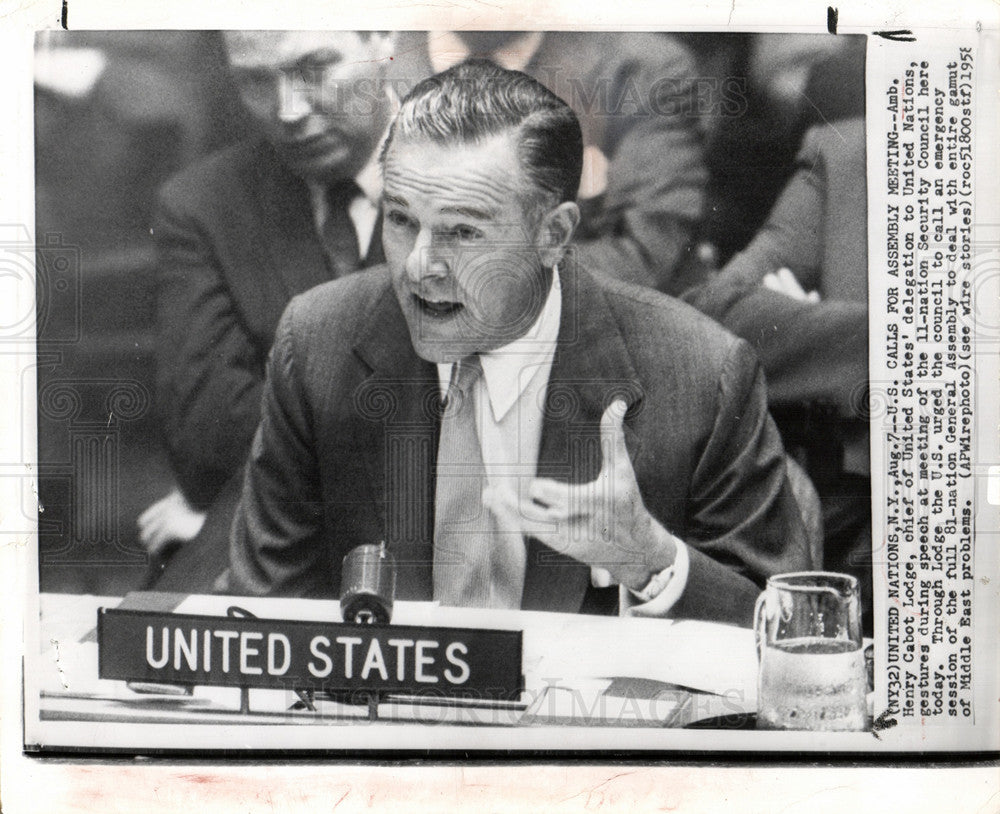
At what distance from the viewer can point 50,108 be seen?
2.34 m

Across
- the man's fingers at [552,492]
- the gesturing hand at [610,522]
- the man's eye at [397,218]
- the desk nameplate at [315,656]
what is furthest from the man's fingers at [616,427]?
the man's eye at [397,218]

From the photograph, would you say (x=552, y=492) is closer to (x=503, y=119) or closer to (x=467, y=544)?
(x=467, y=544)

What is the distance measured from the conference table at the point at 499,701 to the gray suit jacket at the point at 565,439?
0.05 metres

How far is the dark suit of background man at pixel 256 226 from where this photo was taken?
2.34m

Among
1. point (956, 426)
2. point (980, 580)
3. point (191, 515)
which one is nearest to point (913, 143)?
point (956, 426)

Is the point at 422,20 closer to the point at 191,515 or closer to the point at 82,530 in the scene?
the point at 191,515

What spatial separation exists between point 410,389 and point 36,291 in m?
0.90

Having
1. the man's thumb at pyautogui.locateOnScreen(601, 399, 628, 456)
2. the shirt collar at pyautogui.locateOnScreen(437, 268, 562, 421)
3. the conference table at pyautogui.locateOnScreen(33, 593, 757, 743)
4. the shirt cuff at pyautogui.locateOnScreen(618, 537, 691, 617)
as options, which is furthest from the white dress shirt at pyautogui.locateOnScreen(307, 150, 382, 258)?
the shirt cuff at pyautogui.locateOnScreen(618, 537, 691, 617)

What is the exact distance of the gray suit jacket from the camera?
92.0 inches

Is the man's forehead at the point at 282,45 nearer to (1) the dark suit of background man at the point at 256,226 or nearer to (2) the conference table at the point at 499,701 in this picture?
(1) the dark suit of background man at the point at 256,226

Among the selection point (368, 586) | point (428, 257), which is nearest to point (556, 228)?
point (428, 257)

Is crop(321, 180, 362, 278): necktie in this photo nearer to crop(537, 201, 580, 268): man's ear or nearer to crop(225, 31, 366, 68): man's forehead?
crop(225, 31, 366, 68): man's forehead

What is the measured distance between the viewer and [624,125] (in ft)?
7.67

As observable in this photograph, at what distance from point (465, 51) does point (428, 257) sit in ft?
1.60
